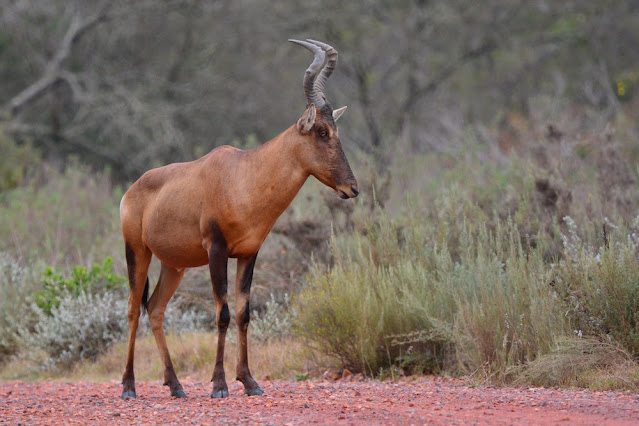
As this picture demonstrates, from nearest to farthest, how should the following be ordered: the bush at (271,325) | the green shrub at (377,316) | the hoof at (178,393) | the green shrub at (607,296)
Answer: the green shrub at (607,296) → the hoof at (178,393) → the green shrub at (377,316) → the bush at (271,325)

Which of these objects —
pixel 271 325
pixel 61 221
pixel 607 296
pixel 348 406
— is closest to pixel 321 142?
pixel 348 406

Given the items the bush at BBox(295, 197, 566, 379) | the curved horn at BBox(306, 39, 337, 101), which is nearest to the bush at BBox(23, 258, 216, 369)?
the bush at BBox(295, 197, 566, 379)

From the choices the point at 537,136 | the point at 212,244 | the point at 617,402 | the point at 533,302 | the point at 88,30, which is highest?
the point at 88,30

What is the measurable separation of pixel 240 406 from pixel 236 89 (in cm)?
2391

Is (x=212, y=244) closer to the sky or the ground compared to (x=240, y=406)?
closer to the sky

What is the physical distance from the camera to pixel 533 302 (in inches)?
326

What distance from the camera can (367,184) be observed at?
12812 millimetres

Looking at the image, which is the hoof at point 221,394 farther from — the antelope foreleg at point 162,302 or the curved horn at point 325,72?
the curved horn at point 325,72

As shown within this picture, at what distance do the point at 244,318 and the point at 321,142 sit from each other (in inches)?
67.4

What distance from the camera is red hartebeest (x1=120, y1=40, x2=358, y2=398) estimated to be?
7680 mm

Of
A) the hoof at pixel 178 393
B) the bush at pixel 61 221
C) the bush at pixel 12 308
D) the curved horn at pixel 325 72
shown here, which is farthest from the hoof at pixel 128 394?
the bush at pixel 61 221

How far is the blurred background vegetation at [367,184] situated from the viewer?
8.69 metres

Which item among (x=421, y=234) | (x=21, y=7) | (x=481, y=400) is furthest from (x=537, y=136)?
(x=21, y=7)

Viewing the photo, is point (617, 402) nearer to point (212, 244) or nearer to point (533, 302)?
point (533, 302)
